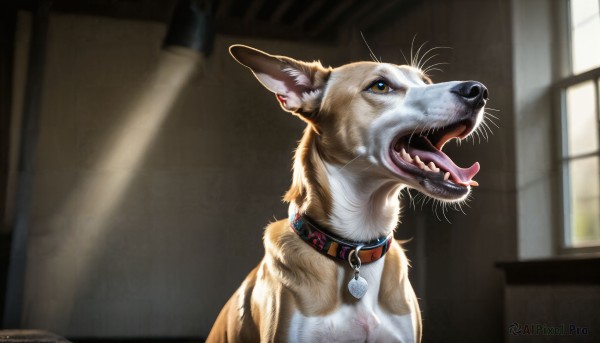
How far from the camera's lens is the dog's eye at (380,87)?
1.71 m

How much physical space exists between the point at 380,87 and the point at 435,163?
0.76 feet

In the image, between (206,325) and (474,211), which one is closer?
(474,211)

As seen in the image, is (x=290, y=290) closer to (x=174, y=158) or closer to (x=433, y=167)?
(x=433, y=167)

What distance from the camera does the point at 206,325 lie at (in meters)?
3.62

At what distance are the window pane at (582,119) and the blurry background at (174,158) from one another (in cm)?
30

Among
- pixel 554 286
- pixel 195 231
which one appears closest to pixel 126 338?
pixel 195 231

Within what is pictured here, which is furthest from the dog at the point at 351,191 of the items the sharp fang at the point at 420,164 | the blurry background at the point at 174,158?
the blurry background at the point at 174,158

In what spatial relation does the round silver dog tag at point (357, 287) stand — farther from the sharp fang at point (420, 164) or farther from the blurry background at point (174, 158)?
the blurry background at point (174, 158)

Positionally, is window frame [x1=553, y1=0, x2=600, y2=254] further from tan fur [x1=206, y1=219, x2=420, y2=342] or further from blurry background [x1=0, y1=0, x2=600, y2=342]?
tan fur [x1=206, y1=219, x2=420, y2=342]

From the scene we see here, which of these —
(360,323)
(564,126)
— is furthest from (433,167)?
(564,126)

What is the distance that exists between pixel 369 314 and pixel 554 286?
1491 millimetres

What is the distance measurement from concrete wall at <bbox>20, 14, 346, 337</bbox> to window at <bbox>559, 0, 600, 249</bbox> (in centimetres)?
128

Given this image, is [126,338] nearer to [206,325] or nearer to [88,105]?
[206,325]

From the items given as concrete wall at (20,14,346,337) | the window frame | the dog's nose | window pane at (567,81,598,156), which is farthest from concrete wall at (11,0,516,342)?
the dog's nose
